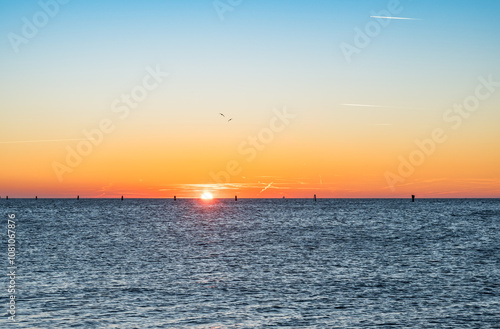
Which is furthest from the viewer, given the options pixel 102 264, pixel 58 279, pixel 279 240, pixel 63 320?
pixel 279 240

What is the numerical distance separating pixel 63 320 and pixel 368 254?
3752 cm

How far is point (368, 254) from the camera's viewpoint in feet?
189

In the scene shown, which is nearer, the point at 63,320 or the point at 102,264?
the point at 63,320

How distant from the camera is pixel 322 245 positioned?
6769 centimetres

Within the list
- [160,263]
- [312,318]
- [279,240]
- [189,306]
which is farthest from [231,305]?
[279,240]

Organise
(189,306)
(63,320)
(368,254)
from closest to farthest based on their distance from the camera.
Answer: (63,320) < (189,306) < (368,254)

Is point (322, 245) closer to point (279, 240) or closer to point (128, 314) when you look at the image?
point (279, 240)

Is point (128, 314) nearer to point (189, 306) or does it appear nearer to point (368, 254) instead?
point (189, 306)

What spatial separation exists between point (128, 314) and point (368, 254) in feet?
113

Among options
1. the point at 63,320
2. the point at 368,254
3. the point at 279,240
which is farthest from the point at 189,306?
the point at 279,240

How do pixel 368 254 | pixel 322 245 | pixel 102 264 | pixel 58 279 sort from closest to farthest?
pixel 58 279
pixel 102 264
pixel 368 254
pixel 322 245

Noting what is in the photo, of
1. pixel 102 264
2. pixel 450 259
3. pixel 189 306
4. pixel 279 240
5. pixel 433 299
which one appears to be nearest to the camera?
pixel 189 306

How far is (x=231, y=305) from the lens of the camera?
31.3m

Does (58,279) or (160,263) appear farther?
(160,263)
